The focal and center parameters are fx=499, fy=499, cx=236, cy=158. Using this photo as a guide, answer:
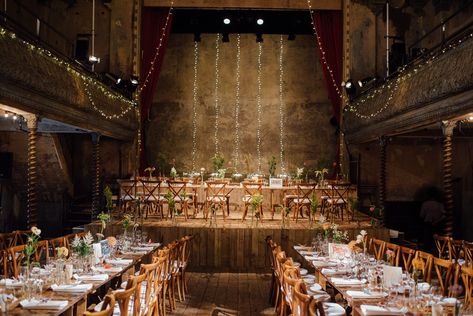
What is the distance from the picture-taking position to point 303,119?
57.8 feet

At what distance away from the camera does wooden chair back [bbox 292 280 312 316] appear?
3.59 m

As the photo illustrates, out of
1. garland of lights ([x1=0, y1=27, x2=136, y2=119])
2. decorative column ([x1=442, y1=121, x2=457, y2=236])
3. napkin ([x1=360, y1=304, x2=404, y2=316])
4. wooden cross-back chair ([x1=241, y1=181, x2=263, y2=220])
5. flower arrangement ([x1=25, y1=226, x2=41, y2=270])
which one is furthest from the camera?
wooden cross-back chair ([x1=241, y1=181, x2=263, y2=220])

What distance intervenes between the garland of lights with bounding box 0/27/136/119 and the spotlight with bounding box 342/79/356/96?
6.51 m

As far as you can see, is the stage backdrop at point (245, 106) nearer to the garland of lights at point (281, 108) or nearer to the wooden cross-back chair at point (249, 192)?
the garland of lights at point (281, 108)

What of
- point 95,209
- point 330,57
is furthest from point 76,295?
point 330,57

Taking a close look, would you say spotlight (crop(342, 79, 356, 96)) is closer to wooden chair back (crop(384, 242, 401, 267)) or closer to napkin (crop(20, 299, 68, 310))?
wooden chair back (crop(384, 242, 401, 267))

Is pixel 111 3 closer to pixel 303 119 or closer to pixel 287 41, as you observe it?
pixel 287 41

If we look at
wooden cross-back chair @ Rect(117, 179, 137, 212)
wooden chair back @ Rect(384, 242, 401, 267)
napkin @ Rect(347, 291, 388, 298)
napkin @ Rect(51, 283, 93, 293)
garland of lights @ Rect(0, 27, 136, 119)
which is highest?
garland of lights @ Rect(0, 27, 136, 119)

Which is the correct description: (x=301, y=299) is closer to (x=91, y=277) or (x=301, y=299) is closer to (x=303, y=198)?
(x=91, y=277)

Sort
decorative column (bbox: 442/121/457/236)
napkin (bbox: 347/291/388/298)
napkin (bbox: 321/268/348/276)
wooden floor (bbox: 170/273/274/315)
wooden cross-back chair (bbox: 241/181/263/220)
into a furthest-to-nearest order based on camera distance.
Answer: wooden cross-back chair (bbox: 241/181/263/220) → decorative column (bbox: 442/121/457/236) → wooden floor (bbox: 170/273/274/315) → napkin (bbox: 321/268/348/276) → napkin (bbox: 347/291/388/298)

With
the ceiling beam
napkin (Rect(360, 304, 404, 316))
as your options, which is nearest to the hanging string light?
the ceiling beam

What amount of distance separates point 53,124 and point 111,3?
5432mm

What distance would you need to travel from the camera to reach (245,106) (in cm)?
1778

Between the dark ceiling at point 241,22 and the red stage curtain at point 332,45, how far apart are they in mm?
742
